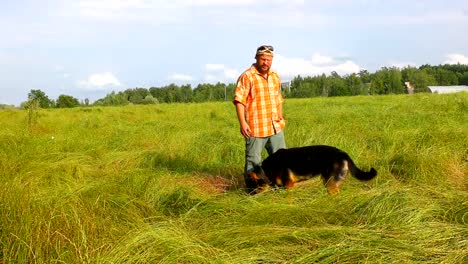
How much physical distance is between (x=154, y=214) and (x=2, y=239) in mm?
1337

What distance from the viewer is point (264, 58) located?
4.71 m

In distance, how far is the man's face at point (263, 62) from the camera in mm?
4707

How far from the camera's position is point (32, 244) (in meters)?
2.74

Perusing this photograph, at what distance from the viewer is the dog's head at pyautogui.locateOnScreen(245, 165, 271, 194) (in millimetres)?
4664

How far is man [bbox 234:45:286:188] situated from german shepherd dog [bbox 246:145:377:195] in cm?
19

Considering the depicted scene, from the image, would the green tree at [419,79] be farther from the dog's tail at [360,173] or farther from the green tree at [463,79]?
the dog's tail at [360,173]

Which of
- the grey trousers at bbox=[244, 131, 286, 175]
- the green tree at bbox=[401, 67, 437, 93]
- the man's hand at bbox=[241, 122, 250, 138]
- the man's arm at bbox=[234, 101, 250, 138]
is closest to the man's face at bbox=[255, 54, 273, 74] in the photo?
the man's arm at bbox=[234, 101, 250, 138]

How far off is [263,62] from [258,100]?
1.35 feet

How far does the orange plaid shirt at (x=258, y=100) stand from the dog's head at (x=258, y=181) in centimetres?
39

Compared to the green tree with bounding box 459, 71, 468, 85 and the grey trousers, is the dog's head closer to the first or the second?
the grey trousers

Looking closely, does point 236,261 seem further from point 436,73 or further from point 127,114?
point 436,73

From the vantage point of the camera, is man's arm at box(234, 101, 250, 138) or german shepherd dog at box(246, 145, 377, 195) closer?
german shepherd dog at box(246, 145, 377, 195)

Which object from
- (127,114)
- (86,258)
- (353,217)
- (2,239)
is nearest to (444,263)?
(353,217)

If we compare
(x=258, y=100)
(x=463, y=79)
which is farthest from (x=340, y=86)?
(x=258, y=100)
